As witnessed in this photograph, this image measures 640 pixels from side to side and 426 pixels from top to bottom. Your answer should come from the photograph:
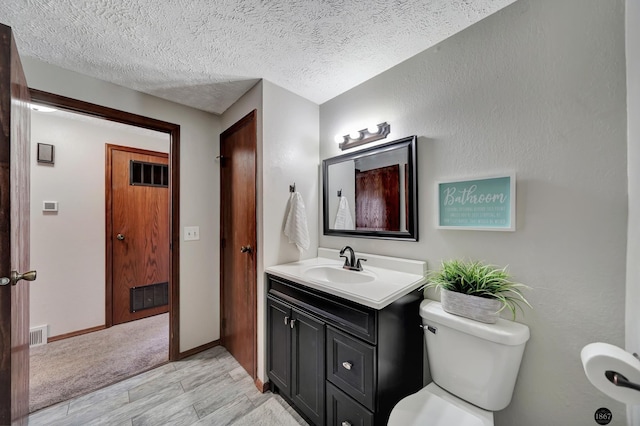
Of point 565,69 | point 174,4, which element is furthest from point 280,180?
point 565,69

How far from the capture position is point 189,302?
86.9 inches

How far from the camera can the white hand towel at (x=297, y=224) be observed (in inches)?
73.6

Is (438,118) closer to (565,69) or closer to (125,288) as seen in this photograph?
(565,69)

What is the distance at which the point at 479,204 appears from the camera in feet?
4.06

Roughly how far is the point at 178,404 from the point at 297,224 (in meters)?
1.48

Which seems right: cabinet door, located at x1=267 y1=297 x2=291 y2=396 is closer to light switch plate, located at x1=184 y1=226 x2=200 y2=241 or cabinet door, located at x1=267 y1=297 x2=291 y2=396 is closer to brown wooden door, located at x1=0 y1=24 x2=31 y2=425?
light switch plate, located at x1=184 y1=226 x2=200 y2=241

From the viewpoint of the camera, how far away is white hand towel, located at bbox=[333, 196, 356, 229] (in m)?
1.93

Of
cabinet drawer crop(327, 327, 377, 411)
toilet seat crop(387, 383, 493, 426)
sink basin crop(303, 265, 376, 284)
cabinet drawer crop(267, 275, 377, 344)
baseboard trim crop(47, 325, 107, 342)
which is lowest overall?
baseboard trim crop(47, 325, 107, 342)

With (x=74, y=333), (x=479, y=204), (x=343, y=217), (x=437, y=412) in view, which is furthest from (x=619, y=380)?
(x=74, y=333)

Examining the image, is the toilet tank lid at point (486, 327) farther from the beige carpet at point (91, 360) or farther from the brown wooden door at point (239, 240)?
the beige carpet at point (91, 360)

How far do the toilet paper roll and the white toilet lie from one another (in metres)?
0.25

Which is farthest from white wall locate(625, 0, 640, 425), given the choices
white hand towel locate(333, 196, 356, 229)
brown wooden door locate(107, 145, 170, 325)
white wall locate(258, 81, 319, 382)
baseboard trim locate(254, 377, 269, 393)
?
brown wooden door locate(107, 145, 170, 325)

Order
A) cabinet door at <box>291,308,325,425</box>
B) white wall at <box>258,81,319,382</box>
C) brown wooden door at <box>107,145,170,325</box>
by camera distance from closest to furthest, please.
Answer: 1. cabinet door at <box>291,308,325,425</box>
2. white wall at <box>258,81,319,382</box>
3. brown wooden door at <box>107,145,170,325</box>

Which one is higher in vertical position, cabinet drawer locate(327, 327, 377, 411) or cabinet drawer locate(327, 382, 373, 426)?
cabinet drawer locate(327, 327, 377, 411)
